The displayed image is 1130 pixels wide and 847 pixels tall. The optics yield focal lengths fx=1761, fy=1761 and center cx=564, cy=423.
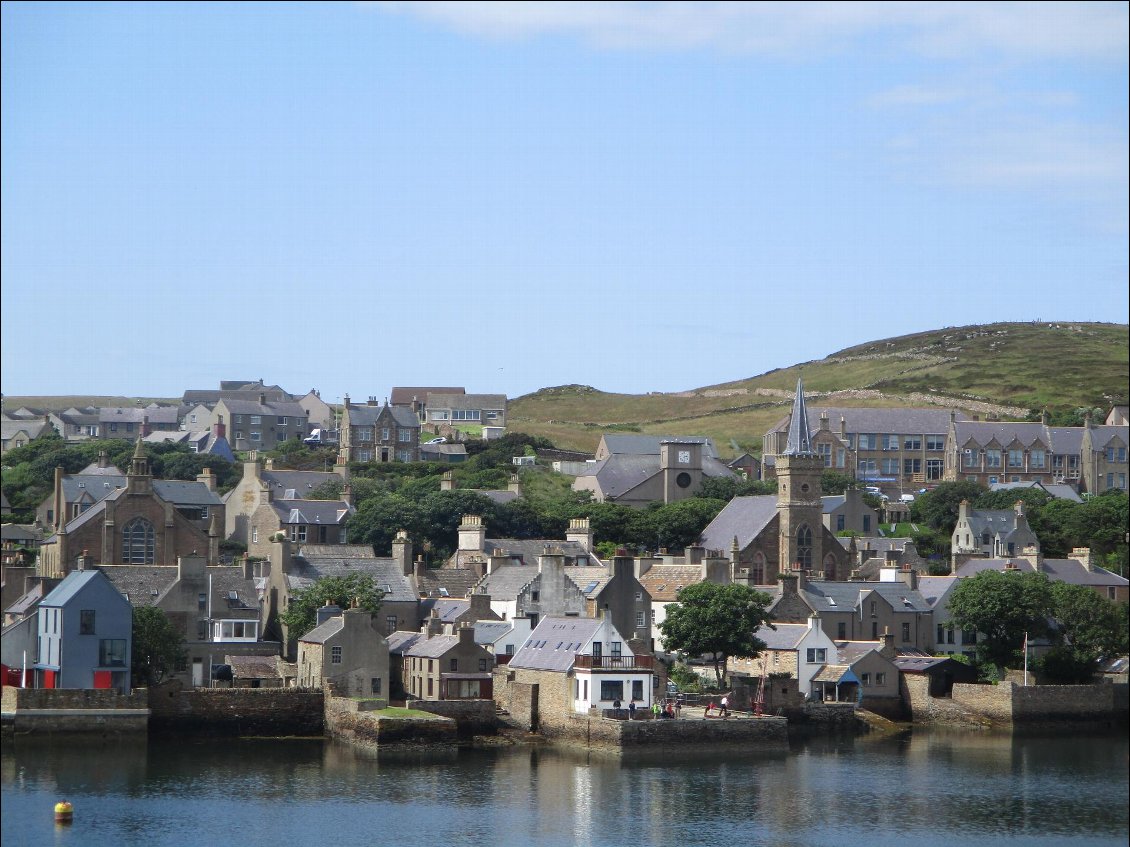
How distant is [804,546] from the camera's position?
318 ft

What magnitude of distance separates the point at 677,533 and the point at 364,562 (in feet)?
96.3

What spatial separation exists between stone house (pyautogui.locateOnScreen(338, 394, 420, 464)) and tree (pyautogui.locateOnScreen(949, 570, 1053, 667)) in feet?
230

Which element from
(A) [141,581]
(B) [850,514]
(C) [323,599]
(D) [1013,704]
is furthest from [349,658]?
(B) [850,514]

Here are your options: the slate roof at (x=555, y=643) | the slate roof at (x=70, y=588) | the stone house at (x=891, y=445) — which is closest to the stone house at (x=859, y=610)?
the slate roof at (x=555, y=643)

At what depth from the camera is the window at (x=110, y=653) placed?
211ft

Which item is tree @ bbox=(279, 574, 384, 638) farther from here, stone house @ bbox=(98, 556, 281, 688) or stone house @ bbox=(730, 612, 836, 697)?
stone house @ bbox=(730, 612, 836, 697)

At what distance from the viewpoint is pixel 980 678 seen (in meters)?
77.8

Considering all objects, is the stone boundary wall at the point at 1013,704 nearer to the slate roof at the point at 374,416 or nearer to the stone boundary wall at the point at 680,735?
the stone boundary wall at the point at 680,735

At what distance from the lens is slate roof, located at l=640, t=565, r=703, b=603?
8200 centimetres

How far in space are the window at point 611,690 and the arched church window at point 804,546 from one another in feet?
Result: 109

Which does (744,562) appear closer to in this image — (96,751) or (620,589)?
(620,589)

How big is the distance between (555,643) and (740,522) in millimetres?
32802

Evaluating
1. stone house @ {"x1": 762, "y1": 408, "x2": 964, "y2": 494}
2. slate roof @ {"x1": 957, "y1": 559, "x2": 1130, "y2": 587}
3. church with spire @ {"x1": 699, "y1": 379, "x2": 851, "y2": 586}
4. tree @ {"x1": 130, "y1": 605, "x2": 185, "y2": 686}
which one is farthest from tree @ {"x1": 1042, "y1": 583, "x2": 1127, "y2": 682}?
stone house @ {"x1": 762, "y1": 408, "x2": 964, "y2": 494}

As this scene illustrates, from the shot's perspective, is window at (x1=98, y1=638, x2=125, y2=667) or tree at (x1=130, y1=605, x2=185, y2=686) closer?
window at (x1=98, y1=638, x2=125, y2=667)
